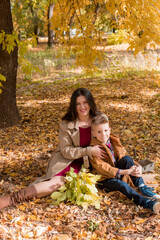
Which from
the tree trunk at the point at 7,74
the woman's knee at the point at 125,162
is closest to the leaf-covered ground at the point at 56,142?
the tree trunk at the point at 7,74

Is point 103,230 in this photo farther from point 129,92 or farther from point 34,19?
point 34,19

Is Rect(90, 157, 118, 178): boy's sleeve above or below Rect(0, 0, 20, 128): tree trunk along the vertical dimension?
below

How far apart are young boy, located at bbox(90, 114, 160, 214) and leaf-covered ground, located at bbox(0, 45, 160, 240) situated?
148 mm

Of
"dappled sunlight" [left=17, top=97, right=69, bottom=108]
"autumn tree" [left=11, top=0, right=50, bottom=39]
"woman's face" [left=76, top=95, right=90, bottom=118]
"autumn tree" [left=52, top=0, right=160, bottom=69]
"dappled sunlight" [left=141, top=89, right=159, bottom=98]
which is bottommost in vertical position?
"dappled sunlight" [left=17, top=97, right=69, bottom=108]

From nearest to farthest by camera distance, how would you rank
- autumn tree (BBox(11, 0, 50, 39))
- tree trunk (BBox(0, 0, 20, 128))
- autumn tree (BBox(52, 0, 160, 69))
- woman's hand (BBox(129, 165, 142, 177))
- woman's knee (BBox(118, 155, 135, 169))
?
woman's hand (BBox(129, 165, 142, 177)) < woman's knee (BBox(118, 155, 135, 169)) < autumn tree (BBox(52, 0, 160, 69)) < tree trunk (BBox(0, 0, 20, 128)) < autumn tree (BBox(11, 0, 50, 39))

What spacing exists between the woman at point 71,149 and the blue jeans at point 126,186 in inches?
11.3

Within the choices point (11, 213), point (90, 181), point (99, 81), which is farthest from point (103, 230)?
point (99, 81)

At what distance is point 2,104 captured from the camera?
4938 millimetres

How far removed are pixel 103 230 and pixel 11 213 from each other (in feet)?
3.20

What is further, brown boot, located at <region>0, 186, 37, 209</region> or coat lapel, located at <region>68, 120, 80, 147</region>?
coat lapel, located at <region>68, 120, 80, 147</region>

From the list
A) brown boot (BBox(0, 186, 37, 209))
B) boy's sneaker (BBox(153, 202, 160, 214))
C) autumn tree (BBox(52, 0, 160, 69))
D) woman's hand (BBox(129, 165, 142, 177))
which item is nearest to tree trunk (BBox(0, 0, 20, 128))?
autumn tree (BBox(52, 0, 160, 69))

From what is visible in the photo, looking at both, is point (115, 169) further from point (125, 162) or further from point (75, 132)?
point (75, 132)

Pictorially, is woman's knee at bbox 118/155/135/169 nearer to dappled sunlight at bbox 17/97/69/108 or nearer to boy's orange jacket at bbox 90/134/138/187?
boy's orange jacket at bbox 90/134/138/187

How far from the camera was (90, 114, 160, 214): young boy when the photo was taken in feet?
8.77
